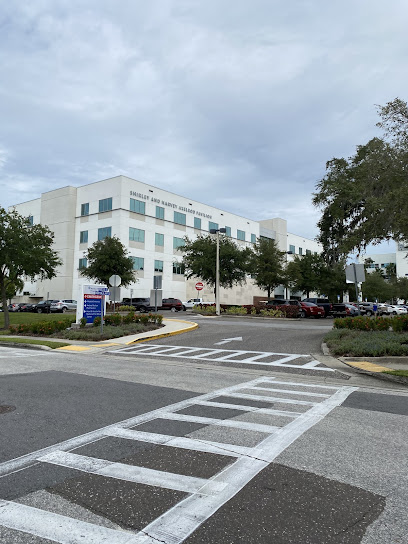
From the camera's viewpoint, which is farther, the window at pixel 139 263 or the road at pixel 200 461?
the window at pixel 139 263

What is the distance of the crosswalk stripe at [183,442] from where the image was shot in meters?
4.70

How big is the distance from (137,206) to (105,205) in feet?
14.9

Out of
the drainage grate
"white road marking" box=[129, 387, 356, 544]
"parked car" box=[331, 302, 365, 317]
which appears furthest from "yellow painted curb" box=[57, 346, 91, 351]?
"parked car" box=[331, 302, 365, 317]

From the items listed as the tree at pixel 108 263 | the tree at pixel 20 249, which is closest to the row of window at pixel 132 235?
the tree at pixel 108 263

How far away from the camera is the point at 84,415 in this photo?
20.5 feet

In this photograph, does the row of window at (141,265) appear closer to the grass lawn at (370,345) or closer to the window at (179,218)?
the window at (179,218)

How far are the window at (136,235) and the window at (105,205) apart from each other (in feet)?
14.2

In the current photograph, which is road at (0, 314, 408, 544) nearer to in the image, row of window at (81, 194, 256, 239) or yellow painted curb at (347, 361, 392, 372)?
yellow painted curb at (347, 361, 392, 372)

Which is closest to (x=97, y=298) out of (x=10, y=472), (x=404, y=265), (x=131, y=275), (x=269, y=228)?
(x=10, y=472)

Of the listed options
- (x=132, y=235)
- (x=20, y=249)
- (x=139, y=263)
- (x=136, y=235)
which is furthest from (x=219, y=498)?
(x=136, y=235)

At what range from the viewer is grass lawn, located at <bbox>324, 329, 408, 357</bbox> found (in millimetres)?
12734

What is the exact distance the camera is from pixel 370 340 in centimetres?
1405

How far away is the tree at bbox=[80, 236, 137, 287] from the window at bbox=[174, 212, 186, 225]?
20586mm

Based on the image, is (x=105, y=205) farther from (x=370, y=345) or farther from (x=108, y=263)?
(x=370, y=345)
